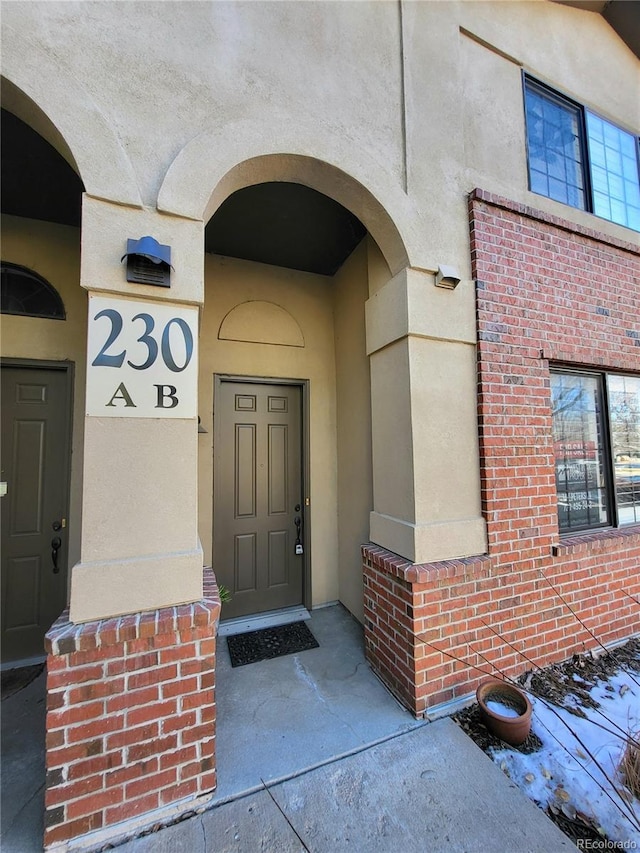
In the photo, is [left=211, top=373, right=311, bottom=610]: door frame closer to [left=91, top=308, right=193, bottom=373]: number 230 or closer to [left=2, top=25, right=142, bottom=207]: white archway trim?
[left=91, top=308, right=193, bottom=373]: number 230

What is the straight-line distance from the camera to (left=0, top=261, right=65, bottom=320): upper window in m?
3.06

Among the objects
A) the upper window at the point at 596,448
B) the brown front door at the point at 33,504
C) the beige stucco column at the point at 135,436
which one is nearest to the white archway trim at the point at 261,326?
the brown front door at the point at 33,504

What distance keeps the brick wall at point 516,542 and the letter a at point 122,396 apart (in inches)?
78.3

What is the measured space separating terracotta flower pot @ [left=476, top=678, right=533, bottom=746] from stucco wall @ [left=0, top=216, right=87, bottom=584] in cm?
336

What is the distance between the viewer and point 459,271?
2.76m

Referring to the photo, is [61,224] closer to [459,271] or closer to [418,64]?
[418,64]

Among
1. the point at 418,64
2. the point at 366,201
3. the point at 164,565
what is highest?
the point at 418,64

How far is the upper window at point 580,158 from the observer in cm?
337

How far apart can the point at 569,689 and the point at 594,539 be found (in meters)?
1.20

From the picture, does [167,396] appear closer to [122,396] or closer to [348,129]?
[122,396]

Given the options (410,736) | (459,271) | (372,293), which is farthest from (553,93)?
(410,736)

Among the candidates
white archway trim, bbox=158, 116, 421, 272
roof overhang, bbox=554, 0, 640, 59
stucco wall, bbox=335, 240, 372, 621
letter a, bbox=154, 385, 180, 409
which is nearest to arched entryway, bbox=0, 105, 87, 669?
white archway trim, bbox=158, 116, 421, 272

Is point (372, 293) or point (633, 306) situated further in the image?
point (633, 306)

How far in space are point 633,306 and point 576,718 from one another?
365 cm
